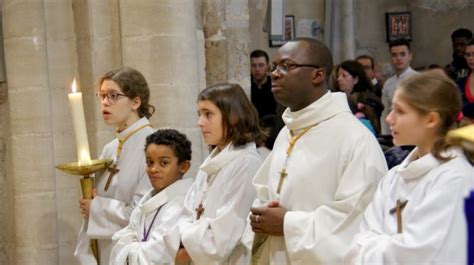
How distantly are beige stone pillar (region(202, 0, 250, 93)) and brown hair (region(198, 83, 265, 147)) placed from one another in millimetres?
1784

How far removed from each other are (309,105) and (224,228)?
0.65 metres

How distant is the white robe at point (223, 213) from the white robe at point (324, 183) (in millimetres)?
211

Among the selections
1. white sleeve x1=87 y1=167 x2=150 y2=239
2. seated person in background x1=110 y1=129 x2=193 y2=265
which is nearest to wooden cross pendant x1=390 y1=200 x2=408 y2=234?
seated person in background x1=110 y1=129 x2=193 y2=265

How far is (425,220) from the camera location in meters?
3.33

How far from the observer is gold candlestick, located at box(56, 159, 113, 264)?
4.86 meters

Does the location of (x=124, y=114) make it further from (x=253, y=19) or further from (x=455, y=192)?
(x=253, y=19)

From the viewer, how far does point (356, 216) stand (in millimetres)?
3930

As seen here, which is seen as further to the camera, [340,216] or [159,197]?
[159,197]

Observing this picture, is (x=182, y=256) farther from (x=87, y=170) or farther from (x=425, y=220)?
(x=425, y=220)

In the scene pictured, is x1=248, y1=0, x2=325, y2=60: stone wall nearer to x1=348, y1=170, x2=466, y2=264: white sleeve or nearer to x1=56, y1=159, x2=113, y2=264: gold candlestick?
x1=56, y1=159, x2=113, y2=264: gold candlestick

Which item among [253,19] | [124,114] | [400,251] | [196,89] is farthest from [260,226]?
[253,19]

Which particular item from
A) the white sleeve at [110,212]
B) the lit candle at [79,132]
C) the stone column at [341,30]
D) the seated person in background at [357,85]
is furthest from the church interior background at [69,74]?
the stone column at [341,30]

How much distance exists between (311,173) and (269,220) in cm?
24

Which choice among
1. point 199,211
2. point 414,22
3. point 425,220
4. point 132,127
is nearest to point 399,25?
point 414,22
